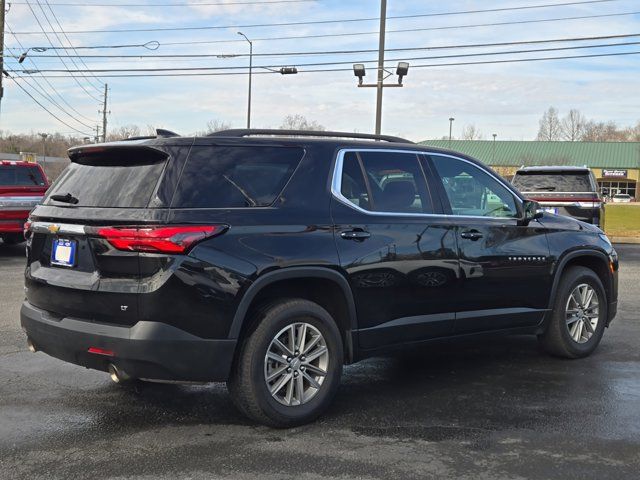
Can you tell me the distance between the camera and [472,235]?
505cm

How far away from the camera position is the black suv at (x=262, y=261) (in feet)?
12.4

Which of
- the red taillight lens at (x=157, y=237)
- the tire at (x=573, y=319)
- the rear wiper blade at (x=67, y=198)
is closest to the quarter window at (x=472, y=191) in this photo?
the tire at (x=573, y=319)

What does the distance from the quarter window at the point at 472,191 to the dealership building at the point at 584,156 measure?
78.9m

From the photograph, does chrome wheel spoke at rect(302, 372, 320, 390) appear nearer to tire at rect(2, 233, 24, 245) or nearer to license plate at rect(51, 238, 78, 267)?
license plate at rect(51, 238, 78, 267)

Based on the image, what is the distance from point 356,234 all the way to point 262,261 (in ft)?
2.44

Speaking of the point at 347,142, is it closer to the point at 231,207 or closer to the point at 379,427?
the point at 231,207

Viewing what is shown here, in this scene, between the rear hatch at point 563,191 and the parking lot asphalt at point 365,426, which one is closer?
the parking lot asphalt at point 365,426

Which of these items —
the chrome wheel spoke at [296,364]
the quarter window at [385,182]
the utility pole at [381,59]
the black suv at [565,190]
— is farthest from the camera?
the utility pole at [381,59]

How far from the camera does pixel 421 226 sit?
15.6 feet

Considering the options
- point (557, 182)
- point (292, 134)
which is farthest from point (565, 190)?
point (292, 134)

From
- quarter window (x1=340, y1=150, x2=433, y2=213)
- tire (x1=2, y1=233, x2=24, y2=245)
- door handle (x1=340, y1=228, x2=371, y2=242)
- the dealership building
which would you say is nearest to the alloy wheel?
quarter window (x1=340, y1=150, x2=433, y2=213)

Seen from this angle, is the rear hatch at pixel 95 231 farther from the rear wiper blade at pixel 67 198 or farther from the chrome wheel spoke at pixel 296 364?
the chrome wheel spoke at pixel 296 364

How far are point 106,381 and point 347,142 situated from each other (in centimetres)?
259

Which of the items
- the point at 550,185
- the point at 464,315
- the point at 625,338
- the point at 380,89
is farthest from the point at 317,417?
the point at 380,89
